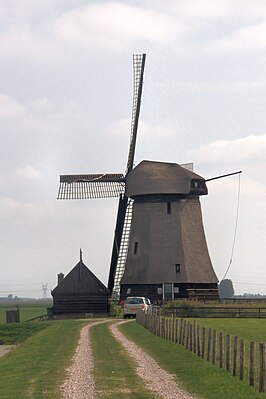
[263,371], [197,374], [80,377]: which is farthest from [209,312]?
[263,371]

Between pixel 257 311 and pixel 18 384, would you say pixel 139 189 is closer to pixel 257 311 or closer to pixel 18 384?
pixel 257 311

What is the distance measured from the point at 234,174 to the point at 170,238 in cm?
797

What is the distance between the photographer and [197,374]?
23641 millimetres

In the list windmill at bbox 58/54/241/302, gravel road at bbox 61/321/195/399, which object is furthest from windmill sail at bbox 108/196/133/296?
gravel road at bbox 61/321/195/399

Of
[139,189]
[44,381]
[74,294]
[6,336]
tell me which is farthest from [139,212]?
[44,381]

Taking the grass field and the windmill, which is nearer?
the grass field

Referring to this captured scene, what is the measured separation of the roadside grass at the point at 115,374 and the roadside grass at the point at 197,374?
1068mm

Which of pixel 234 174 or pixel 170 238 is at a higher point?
pixel 234 174

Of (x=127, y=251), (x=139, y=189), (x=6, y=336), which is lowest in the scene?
(x=6, y=336)

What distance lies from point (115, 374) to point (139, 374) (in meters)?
0.65

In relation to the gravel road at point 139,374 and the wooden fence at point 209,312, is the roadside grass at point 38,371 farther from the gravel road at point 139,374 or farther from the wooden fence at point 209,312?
the wooden fence at point 209,312

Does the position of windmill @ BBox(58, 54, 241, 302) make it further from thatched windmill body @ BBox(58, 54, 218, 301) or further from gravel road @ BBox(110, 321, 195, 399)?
gravel road @ BBox(110, 321, 195, 399)

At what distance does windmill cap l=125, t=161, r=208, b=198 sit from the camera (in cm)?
6981

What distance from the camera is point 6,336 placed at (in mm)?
56156
